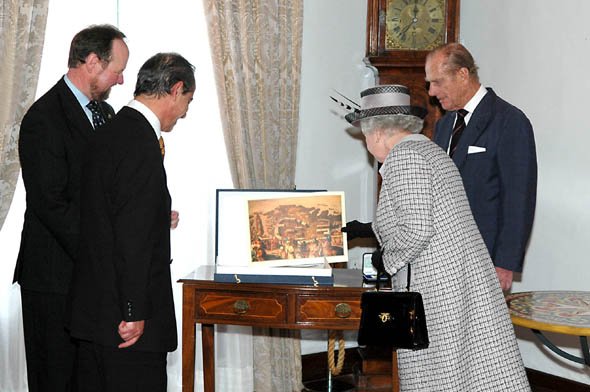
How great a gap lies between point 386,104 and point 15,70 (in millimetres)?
1763

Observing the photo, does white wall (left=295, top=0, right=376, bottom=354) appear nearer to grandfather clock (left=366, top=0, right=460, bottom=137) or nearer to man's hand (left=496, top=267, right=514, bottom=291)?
grandfather clock (left=366, top=0, right=460, bottom=137)

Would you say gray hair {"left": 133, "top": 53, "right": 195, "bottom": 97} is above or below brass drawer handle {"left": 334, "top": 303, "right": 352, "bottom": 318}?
above

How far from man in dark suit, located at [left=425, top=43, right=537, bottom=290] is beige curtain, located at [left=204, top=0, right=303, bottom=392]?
1165mm

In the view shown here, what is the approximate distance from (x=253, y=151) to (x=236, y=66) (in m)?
0.45

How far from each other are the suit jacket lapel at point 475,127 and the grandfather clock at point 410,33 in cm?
109

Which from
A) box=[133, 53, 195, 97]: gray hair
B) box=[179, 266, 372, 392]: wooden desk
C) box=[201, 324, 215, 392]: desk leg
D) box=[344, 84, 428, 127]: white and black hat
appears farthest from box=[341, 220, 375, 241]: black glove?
box=[133, 53, 195, 97]: gray hair

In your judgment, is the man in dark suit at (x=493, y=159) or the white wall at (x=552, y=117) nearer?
the man in dark suit at (x=493, y=159)

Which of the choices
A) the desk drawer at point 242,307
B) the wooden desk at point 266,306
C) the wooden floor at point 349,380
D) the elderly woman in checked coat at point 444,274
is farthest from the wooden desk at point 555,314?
the wooden floor at point 349,380

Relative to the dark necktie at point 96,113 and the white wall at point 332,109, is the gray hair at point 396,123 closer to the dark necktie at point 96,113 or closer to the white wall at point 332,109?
the dark necktie at point 96,113

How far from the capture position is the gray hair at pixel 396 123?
9.37 ft

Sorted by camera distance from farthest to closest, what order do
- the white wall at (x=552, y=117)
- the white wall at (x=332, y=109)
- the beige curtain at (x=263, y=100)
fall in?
1. the white wall at (x=332, y=109)
2. the beige curtain at (x=263, y=100)
3. the white wall at (x=552, y=117)

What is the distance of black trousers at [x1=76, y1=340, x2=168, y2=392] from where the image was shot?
2498 mm

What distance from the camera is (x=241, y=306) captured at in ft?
11.8

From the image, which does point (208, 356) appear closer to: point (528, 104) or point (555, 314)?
point (555, 314)
